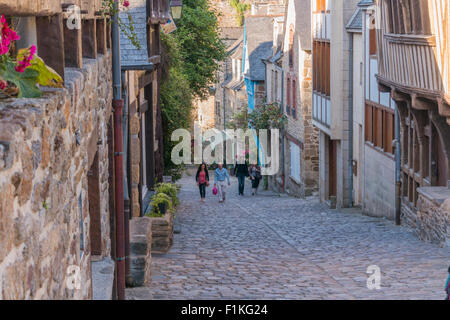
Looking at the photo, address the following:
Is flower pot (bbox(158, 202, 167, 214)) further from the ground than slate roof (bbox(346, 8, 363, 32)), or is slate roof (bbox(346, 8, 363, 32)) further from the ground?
slate roof (bbox(346, 8, 363, 32))

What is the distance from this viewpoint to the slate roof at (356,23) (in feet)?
74.7

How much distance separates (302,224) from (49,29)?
Result: 15.1 meters

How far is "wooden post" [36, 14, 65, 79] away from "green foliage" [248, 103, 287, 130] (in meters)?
30.1

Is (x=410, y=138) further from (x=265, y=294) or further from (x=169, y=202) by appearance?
(x=265, y=294)

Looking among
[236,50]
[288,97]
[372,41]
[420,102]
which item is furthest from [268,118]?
[420,102]

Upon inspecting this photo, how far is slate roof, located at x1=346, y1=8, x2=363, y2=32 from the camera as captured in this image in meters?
22.8

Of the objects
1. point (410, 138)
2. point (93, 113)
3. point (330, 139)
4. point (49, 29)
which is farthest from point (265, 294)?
point (330, 139)

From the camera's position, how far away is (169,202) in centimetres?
1339

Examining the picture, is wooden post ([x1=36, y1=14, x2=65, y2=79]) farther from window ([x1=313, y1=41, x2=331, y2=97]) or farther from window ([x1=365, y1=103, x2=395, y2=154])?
window ([x1=313, y1=41, x2=331, y2=97])

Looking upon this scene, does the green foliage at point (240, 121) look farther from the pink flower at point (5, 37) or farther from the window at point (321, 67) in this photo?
the pink flower at point (5, 37)

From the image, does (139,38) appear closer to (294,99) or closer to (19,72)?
(19,72)

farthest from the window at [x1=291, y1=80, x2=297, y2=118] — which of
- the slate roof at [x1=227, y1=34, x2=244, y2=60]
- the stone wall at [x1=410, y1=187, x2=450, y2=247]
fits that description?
the slate roof at [x1=227, y1=34, x2=244, y2=60]

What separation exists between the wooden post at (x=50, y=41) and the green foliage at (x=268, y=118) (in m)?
30.1

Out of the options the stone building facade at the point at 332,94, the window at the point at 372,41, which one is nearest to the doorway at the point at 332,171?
the stone building facade at the point at 332,94
